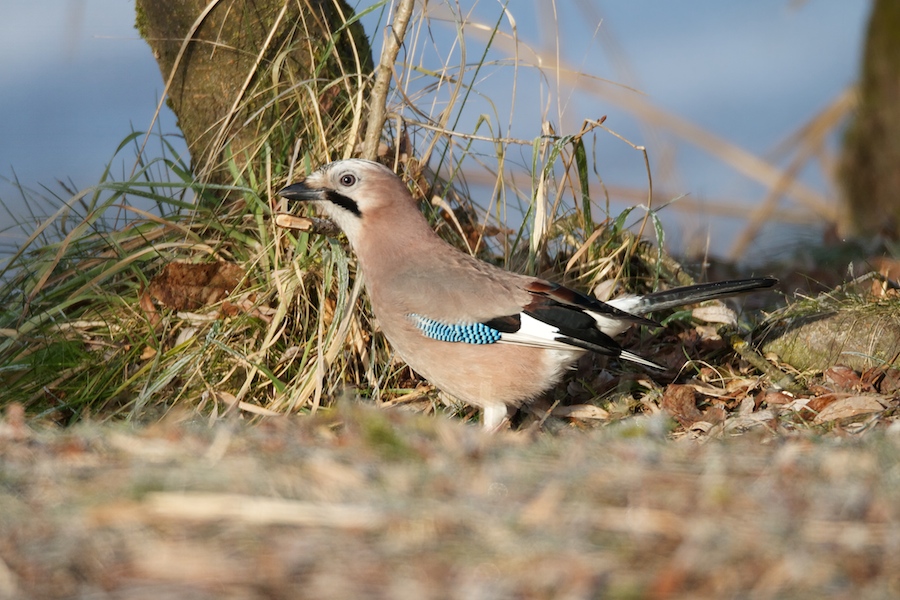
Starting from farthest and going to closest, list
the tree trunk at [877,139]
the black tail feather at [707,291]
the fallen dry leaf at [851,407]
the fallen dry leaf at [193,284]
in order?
the tree trunk at [877,139] → the fallen dry leaf at [193,284] → the black tail feather at [707,291] → the fallen dry leaf at [851,407]

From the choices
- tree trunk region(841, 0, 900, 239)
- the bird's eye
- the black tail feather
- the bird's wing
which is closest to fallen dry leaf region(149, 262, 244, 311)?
the bird's eye

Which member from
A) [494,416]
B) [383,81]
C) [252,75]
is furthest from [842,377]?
[252,75]

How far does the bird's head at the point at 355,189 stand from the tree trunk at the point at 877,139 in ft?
20.7

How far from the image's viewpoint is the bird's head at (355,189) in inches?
189

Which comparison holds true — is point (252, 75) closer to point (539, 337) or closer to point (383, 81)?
point (383, 81)

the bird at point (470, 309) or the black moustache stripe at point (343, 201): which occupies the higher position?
the black moustache stripe at point (343, 201)

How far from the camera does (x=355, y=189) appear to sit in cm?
483

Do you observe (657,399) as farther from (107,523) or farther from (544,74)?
(107,523)

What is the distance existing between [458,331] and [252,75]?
2050 millimetres

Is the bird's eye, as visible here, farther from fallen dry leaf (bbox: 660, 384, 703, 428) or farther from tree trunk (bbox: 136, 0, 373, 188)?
fallen dry leaf (bbox: 660, 384, 703, 428)

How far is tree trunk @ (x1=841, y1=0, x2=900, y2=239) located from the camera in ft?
31.4

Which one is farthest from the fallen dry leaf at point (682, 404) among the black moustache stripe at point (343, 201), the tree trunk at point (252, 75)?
the tree trunk at point (252, 75)

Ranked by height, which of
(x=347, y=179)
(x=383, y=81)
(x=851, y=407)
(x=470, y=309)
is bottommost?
(x=851, y=407)

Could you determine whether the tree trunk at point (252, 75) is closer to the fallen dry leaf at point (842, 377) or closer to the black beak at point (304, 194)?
the black beak at point (304, 194)
